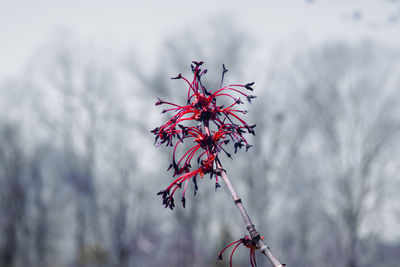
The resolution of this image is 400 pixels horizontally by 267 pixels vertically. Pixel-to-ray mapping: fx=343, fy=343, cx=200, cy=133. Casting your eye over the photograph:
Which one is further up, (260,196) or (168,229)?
(168,229)

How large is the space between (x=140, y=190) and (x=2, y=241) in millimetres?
15238

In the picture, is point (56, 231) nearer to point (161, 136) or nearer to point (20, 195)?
point (20, 195)

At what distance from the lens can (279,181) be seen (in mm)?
17172

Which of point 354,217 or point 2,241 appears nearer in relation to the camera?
point 354,217

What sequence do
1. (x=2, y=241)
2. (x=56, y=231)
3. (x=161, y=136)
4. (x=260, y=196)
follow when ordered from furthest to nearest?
(x=56, y=231), (x=2, y=241), (x=260, y=196), (x=161, y=136)

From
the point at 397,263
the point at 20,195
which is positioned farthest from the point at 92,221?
the point at 397,263

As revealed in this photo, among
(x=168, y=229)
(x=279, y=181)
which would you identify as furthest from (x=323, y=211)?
(x=168, y=229)

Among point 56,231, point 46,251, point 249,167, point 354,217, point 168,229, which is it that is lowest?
point 354,217

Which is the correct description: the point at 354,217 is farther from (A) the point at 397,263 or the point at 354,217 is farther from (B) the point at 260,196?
(A) the point at 397,263

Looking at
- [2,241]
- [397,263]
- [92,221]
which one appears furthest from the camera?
[397,263]

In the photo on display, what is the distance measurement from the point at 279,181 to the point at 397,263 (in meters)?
26.5

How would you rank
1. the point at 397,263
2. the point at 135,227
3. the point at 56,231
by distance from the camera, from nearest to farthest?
the point at 135,227 < the point at 56,231 < the point at 397,263

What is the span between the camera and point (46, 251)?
30.8 m

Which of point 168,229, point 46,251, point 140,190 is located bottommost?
point 168,229
